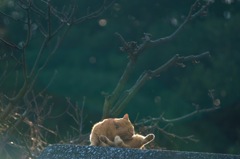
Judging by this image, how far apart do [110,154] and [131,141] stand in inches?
36.7

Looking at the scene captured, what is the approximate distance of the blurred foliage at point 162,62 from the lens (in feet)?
25.3

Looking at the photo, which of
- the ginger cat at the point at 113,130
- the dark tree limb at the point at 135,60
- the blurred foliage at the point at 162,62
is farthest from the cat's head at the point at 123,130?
the blurred foliage at the point at 162,62

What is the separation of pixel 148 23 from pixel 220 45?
44.3 inches

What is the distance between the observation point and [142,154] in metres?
1.87

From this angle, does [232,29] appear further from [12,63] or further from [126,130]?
[126,130]

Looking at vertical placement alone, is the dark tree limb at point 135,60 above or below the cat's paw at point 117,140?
above

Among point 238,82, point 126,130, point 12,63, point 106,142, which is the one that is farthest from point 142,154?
point 238,82

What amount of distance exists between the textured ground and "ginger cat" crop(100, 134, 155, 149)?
0.68m

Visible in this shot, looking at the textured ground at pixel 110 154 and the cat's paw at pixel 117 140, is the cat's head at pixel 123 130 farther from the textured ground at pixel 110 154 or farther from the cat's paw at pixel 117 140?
the textured ground at pixel 110 154

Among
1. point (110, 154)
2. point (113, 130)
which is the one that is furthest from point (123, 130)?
point (110, 154)

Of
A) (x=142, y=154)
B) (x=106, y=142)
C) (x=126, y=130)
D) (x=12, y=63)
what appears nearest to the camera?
(x=142, y=154)

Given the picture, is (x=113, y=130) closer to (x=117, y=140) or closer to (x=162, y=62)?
(x=117, y=140)

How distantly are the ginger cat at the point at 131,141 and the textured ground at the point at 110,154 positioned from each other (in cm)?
68

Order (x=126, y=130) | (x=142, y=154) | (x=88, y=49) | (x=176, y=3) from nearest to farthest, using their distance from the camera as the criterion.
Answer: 1. (x=142, y=154)
2. (x=126, y=130)
3. (x=88, y=49)
4. (x=176, y=3)
